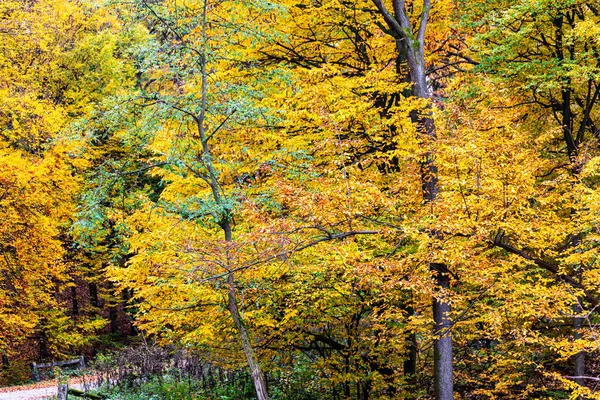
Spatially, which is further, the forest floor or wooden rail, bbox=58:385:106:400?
the forest floor

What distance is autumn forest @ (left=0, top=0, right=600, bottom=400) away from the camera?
7.54 meters

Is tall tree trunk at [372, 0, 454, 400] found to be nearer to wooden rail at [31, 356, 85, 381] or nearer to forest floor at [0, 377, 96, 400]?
forest floor at [0, 377, 96, 400]

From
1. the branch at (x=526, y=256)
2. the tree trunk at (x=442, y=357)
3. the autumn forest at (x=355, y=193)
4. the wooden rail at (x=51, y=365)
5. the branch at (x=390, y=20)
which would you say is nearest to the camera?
the autumn forest at (x=355, y=193)

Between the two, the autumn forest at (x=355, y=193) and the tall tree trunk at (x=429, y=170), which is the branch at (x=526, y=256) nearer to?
the autumn forest at (x=355, y=193)

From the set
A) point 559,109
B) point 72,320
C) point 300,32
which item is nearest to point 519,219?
point 559,109

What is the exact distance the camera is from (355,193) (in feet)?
25.7

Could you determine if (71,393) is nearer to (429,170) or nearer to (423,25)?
(429,170)

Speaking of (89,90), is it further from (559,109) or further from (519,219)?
(519,219)

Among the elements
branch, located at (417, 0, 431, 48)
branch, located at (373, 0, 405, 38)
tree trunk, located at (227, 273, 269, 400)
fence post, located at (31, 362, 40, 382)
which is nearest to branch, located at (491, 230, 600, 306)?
tree trunk, located at (227, 273, 269, 400)

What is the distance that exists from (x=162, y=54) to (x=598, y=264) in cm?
678

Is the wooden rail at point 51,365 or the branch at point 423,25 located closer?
the branch at point 423,25

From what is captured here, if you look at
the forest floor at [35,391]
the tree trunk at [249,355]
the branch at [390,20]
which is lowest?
the forest floor at [35,391]

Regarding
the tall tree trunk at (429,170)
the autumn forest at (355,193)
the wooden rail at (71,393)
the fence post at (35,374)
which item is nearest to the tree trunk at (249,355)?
the autumn forest at (355,193)

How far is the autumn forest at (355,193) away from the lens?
754cm
